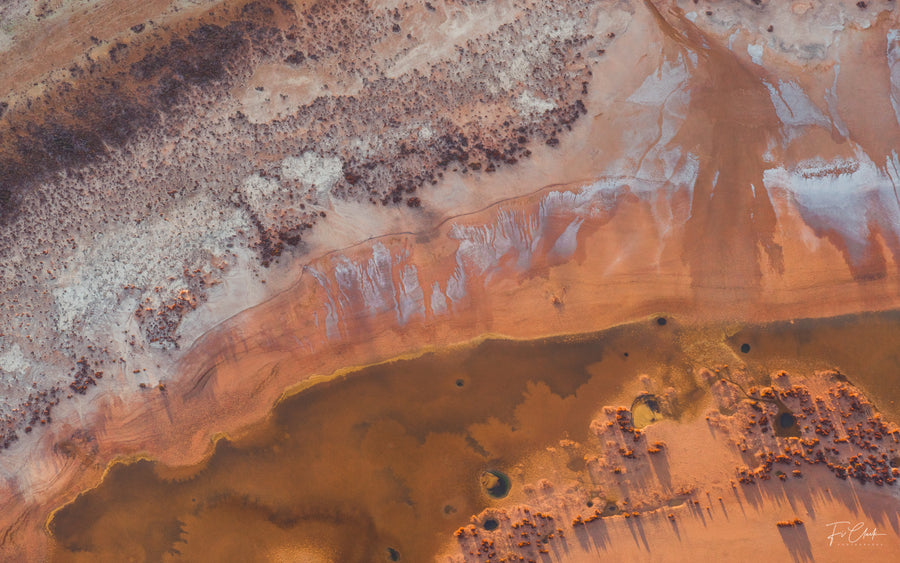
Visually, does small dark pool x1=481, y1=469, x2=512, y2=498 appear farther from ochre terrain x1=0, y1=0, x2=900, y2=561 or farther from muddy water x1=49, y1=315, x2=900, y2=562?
ochre terrain x1=0, y1=0, x2=900, y2=561

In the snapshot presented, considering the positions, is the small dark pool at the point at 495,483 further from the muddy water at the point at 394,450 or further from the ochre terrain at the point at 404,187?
the ochre terrain at the point at 404,187

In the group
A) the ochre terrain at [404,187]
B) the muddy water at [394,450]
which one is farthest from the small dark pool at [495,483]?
the ochre terrain at [404,187]

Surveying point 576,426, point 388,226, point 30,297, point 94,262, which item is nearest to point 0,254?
point 30,297

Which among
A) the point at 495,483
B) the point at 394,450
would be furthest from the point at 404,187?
the point at 495,483

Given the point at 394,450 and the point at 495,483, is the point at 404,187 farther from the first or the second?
the point at 495,483

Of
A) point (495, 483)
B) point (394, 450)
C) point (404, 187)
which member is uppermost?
point (404, 187)

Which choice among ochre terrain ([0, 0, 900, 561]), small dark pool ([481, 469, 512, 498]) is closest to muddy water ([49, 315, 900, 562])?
small dark pool ([481, 469, 512, 498])

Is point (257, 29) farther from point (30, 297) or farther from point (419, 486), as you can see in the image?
point (419, 486)

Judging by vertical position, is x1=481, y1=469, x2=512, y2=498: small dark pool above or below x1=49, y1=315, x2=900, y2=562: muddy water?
below

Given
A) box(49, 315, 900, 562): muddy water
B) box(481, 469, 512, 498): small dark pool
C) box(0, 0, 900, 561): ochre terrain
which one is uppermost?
box(0, 0, 900, 561): ochre terrain

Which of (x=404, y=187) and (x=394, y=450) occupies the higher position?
(x=404, y=187)
